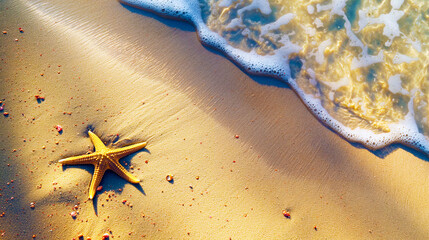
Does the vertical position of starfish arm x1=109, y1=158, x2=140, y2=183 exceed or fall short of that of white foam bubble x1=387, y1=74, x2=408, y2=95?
it falls short

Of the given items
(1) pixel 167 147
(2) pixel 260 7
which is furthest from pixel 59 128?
(2) pixel 260 7

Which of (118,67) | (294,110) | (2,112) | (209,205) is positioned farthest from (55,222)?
(294,110)

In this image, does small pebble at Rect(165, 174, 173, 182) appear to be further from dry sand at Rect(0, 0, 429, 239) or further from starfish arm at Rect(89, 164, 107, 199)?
starfish arm at Rect(89, 164, 107, 199)

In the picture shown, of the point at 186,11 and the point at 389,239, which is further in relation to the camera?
the point at 186,11

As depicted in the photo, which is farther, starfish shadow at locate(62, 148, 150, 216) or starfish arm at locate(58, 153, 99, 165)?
starfish shadow at locate(62, 148, 150, 216)

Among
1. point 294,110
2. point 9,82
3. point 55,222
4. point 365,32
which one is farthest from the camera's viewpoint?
point 365,32

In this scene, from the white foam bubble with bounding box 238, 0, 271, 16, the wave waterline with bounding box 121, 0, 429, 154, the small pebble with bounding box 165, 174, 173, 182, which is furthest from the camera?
the white foam bubble with bounding box 238, 0, 271, 16

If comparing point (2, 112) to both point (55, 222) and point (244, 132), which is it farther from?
point (244, 132)

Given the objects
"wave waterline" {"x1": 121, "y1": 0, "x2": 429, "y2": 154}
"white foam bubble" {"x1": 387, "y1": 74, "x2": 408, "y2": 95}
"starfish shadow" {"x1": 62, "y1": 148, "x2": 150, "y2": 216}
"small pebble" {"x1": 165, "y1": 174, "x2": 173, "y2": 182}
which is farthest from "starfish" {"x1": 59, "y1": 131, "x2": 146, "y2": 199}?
"white foam bubble" {"x1": 387, "y1": 74, "x2": 408, "y2": 95}
